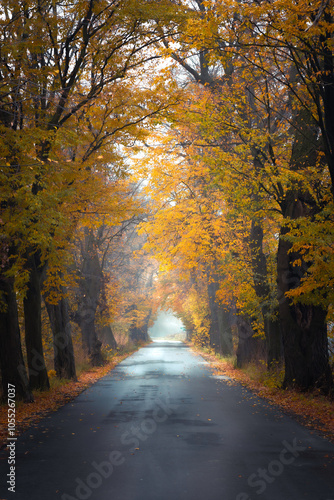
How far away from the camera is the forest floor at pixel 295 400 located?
10.6 metres

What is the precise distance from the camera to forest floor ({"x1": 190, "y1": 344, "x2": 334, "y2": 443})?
10.6 metres

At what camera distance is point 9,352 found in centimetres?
1362

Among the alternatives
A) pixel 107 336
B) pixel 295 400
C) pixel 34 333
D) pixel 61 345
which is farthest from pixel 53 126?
pixel 107 336

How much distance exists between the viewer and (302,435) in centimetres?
947

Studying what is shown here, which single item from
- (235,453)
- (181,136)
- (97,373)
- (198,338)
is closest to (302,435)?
(235,453)

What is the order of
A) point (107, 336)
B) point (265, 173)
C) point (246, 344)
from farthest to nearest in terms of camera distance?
point (107, 336) → point (246, 344) → point (265, 173)

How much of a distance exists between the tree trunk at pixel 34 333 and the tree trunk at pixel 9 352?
6.26ft

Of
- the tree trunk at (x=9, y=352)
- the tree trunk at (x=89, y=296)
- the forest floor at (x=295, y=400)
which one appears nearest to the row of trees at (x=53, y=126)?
the tree trunk at (x=9, y=352)

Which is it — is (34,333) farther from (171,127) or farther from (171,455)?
(171,455)

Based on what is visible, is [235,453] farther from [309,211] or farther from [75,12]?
[75,12]

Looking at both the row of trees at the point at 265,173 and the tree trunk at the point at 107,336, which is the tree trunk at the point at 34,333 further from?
the tree trunk at the point at 107,336

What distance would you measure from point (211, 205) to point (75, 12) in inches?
515

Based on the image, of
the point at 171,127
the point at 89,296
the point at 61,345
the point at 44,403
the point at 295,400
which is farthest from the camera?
the point at 89,296

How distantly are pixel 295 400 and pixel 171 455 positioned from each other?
6514 mm
